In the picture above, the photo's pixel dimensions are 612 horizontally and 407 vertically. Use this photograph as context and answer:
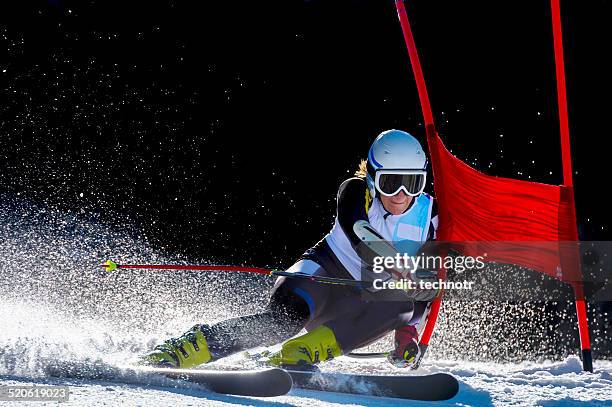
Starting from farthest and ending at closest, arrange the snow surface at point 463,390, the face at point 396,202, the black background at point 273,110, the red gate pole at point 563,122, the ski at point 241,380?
the black background at point 273,110, the red gate pole at point 563,122, the face at point 396,202, the ski at point 241,380, the snow surface at point 463,390

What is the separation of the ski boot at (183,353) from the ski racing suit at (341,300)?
3 cm

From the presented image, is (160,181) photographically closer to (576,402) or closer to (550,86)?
(550,86)

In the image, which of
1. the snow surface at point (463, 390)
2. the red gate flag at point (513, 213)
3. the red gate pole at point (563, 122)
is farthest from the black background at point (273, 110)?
the red gate pole at point (563, 122)

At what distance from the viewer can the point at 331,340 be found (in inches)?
166

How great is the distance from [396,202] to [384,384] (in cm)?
80

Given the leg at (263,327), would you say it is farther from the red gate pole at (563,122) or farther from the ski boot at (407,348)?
the red gate pole at (563,122)

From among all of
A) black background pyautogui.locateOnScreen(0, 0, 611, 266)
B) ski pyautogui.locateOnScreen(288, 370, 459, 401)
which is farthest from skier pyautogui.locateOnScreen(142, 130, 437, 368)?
black background pyautogui.locateOnScreen(0, 0, 611, 266)

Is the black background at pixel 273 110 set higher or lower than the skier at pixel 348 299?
higher

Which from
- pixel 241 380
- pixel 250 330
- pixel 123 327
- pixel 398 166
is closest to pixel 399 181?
pixel 398 166

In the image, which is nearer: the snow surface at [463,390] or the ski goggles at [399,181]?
the snow surface at [463,390]

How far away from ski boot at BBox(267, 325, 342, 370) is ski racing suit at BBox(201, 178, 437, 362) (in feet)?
0.05

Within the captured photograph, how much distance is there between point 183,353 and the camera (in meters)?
4.21

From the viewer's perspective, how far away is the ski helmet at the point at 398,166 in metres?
4.27

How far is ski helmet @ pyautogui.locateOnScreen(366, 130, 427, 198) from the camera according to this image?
427cm
